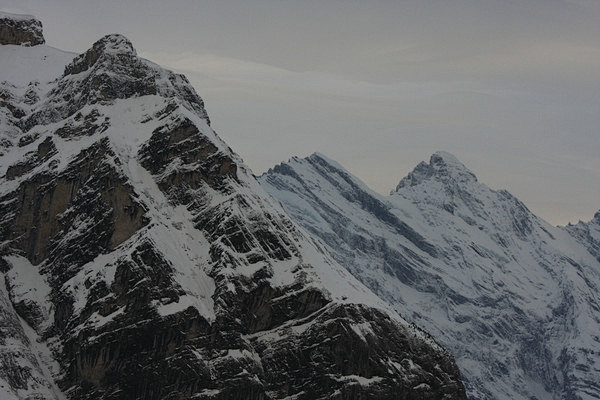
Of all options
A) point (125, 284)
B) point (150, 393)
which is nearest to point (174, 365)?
point (150, 393)

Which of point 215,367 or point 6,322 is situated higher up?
point 6,322

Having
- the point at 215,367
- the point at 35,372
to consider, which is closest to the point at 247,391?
the point at 215,367

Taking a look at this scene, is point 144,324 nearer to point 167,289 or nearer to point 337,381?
point 167,289

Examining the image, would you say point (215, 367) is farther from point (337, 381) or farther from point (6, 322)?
point (6, 322)

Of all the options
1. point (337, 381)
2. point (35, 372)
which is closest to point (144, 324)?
point (35, 372)

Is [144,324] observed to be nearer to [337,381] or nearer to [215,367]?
[215,367]

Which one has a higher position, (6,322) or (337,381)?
(6,322)

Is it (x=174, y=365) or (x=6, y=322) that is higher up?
(x=6, y=322)
